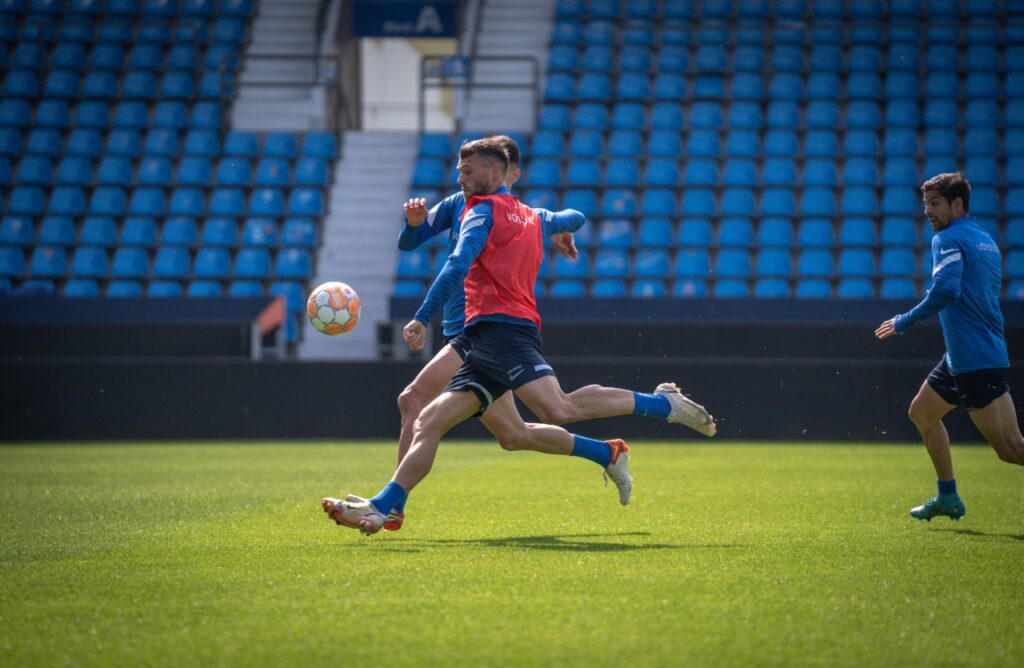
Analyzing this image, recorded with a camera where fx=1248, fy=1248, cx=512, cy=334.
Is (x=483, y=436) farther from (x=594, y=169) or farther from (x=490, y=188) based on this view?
(x=490, y=188)

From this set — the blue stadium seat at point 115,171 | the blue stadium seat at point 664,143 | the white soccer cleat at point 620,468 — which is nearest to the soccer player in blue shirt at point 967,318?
the white soccer cleat at point 620,468

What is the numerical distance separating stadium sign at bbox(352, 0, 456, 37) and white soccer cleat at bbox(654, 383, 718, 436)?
16776 mm

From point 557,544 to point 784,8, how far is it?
695 inches

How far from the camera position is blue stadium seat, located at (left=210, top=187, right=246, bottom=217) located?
63.6 ft

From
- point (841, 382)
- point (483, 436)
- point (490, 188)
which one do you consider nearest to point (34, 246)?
A: point (483, 436)

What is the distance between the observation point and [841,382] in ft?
46.5

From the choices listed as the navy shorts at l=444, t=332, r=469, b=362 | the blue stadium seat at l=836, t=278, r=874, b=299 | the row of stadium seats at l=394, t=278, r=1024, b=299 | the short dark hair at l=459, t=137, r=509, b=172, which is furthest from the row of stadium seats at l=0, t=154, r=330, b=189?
the short dark hair at l=459, t=137, r=509, b=172

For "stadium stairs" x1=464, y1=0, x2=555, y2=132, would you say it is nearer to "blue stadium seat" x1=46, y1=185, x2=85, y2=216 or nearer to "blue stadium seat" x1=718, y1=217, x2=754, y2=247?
"blue stadium seat" x1=718, y1=217, x2=754, y2=247

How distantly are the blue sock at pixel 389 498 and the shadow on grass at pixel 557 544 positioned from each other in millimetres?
191

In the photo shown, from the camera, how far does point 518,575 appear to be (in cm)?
519

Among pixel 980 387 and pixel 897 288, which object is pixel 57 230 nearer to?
pixel 897 288

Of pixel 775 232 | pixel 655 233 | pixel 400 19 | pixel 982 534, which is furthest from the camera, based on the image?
pixel 400 19

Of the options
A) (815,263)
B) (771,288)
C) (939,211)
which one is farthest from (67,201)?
(939,211)

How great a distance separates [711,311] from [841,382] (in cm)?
176
